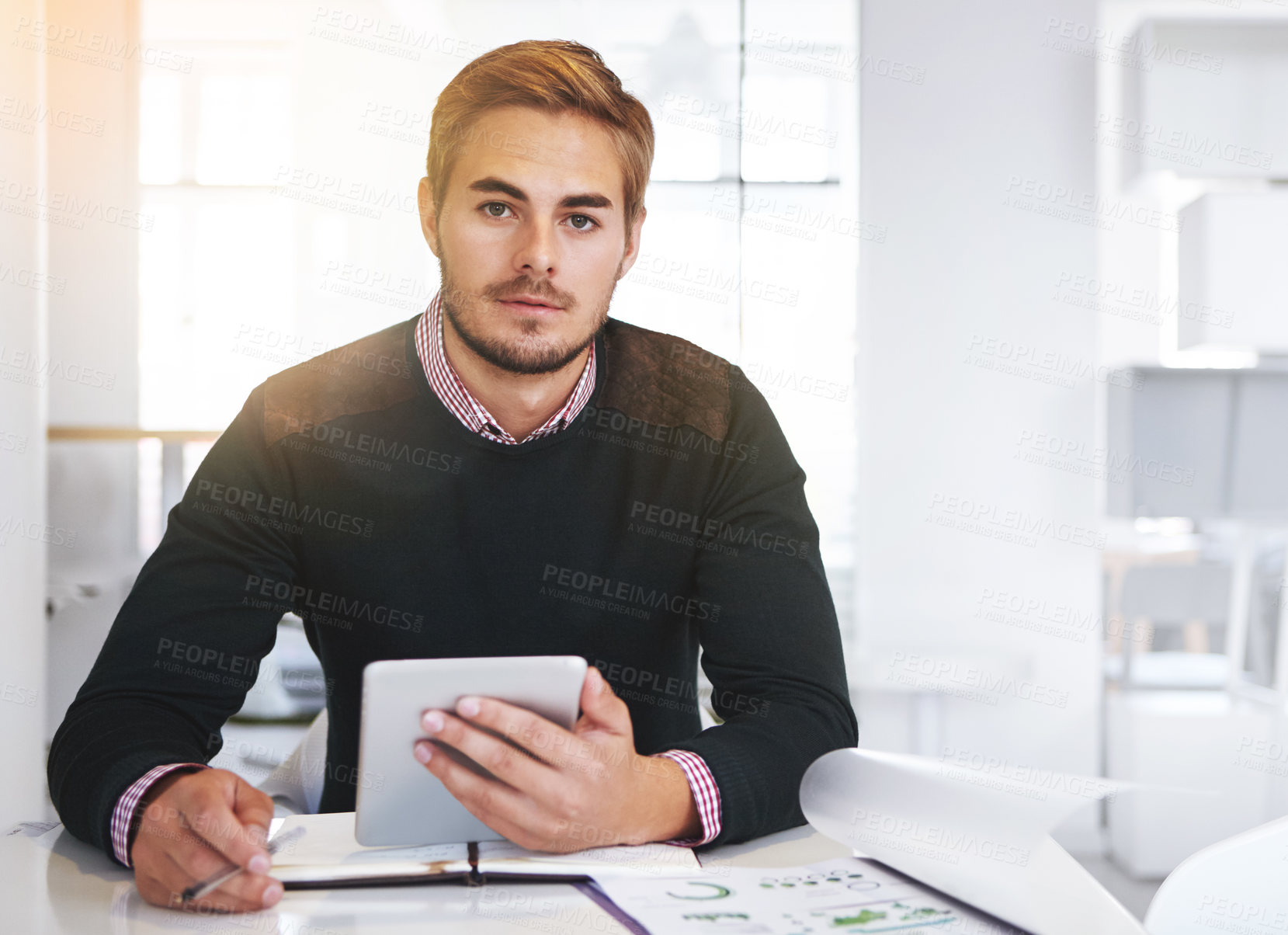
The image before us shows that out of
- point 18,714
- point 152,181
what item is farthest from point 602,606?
point 152,181

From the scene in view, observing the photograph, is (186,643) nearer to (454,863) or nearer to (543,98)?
(454,863)

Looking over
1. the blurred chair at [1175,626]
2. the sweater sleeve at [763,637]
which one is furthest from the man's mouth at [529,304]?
the blurred chair at [1175,626]

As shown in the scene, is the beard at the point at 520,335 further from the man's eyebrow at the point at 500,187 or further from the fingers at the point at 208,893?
the fingers at the point at 208,893

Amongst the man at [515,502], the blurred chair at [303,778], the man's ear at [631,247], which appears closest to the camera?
the man at [515,502]

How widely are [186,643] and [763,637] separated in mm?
620

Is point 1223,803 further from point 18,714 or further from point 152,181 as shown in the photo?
point 152,181

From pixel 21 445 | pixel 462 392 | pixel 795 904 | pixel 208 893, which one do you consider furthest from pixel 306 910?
pixel 21 445

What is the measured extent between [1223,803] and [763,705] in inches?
84.6

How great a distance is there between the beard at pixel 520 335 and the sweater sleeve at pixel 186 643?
298 millimetres

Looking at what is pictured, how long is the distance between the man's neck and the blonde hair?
0.84ft

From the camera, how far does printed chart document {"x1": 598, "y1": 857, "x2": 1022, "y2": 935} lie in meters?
0.66

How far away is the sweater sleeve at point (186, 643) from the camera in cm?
90

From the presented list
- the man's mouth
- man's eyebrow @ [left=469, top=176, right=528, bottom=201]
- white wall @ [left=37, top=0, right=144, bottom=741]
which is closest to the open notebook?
the man's mouth

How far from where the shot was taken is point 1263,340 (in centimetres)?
261
